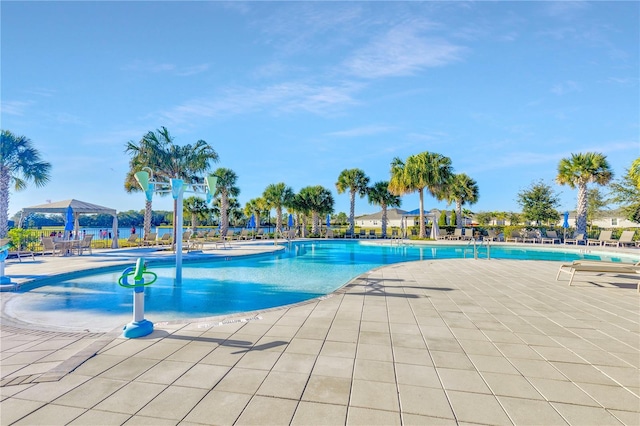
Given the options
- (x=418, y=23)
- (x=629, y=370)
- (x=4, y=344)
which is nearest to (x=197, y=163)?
(x=418, y=23)

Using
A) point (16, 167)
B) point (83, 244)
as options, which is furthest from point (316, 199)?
point (16, 167)

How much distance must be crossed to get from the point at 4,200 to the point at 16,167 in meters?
1.75

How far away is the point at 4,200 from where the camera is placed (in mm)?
14781

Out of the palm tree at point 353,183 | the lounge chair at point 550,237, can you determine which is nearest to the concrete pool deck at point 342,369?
the lounge chair at point 550,237

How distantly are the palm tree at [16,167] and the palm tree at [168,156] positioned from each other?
4263mm

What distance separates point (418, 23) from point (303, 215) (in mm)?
22718

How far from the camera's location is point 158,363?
2916 millimetres

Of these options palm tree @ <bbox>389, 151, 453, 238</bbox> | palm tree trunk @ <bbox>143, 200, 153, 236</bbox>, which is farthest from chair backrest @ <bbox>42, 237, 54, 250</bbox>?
palm tree @ <bbox>389, 151, 453, 238</bbox>

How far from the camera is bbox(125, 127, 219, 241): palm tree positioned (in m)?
15.8

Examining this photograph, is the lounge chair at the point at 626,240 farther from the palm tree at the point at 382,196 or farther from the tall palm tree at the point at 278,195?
the tall palm tree at the point at 278,195

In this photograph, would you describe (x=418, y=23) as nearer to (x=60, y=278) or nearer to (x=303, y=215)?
(x=60, y=278)

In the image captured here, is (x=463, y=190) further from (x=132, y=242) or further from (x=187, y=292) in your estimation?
(x=132, y=242)

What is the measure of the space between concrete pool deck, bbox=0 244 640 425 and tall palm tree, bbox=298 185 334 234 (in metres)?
25.5

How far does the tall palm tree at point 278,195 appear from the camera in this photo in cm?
2981
